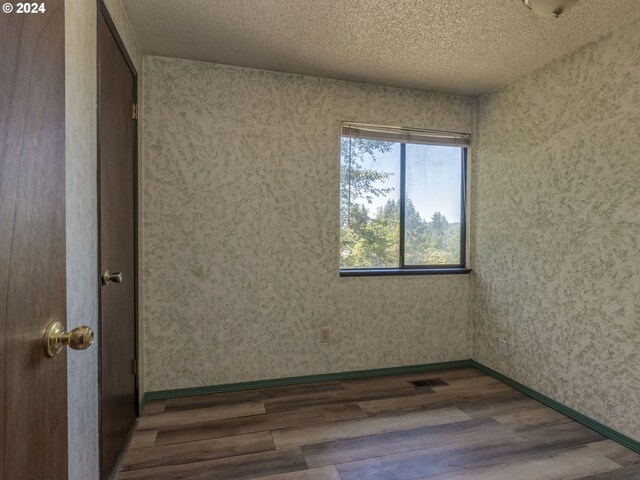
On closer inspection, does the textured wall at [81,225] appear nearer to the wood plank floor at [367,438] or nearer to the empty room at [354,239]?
the empty room at [354,239]

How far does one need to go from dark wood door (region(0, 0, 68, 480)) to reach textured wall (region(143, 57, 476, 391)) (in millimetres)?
1738

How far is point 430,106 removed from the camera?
2932mm

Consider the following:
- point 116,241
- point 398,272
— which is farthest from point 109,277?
point 398,272

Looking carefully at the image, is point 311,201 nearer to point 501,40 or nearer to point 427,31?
point 427,31

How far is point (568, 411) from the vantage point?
2.24 metres

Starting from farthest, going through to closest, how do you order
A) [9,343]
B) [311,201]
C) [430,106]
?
[430,106], [311,201], [9,343]

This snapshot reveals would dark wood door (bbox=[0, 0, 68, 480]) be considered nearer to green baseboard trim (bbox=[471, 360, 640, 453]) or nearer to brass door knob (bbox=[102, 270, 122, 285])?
brass door knob (bbox=[102, 270, 122, 285])

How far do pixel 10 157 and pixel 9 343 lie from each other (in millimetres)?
297

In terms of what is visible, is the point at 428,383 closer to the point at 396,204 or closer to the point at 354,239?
the point at 354,239

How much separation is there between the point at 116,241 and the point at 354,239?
5.80 feet

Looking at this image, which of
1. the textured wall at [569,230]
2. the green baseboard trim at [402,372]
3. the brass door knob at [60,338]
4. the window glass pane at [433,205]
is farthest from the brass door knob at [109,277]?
the textured wall at [569,230]

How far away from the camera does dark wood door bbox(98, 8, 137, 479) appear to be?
151cm

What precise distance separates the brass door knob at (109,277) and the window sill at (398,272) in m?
1.63

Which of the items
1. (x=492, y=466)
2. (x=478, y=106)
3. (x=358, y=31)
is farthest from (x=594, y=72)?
(x=492, y=466)
